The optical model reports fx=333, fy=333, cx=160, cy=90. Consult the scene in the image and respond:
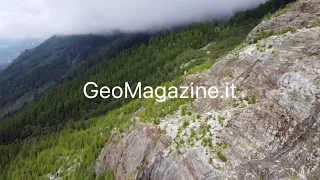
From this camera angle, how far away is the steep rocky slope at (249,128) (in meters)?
39.4

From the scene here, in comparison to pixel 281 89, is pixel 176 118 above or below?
below

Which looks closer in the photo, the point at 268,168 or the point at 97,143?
the point at 268,168

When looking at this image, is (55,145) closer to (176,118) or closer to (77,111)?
(176,118)

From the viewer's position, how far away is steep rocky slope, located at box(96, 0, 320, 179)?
129ft

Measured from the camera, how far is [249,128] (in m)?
44.2

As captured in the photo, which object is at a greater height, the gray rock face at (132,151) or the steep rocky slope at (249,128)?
the steep rocky slope at (249,128)


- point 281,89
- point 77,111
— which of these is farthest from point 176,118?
point 77,111

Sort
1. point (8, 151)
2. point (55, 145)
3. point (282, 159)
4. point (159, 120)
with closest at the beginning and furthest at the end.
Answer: point (282, 159), point (159, 120), point (55, 145), point (8, 151)

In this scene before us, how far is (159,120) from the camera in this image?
187 ft

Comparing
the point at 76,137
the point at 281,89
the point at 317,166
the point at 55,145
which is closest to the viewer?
the point at 317,166

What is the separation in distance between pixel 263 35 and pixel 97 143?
143 feet

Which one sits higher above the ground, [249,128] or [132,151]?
[249,128]

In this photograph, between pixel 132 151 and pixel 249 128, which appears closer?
pixel 249 128

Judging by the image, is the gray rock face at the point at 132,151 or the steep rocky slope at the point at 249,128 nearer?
the steep rocky slope at the point at 249,128
